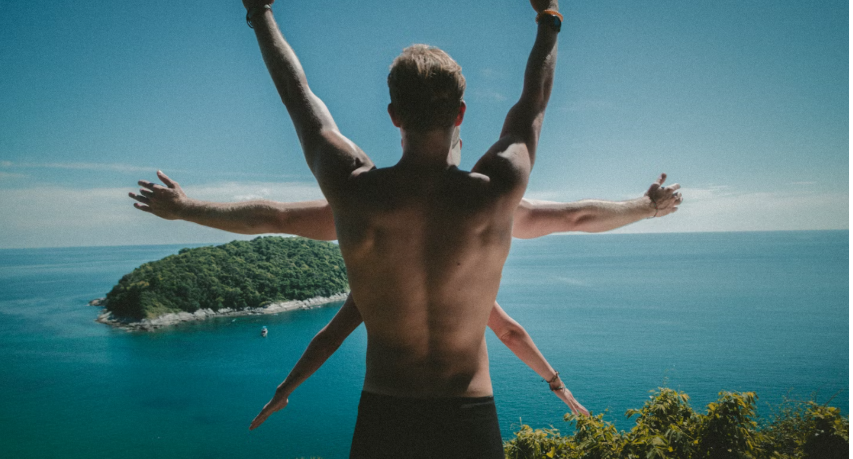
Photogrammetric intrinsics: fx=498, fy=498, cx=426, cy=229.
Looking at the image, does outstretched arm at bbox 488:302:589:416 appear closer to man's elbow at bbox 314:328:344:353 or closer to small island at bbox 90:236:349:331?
man's elbow at bbox 314:328:344:353

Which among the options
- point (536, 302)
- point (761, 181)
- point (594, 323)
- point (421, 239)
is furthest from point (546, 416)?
point (761, 181)

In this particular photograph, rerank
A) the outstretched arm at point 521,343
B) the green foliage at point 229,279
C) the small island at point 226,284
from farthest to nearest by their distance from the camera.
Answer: the green foliage at point 229,279
the small island at point 226,284
the outstretched arm at point 521,343

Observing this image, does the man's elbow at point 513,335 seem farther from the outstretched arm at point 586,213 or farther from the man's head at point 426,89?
the man's head at point 426,89

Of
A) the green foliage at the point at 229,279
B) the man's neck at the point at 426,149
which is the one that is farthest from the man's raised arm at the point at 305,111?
the green foliage at the point at 229,279

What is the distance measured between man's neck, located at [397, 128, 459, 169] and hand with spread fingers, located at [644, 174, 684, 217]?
40.2 inches

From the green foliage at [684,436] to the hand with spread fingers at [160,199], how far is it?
30.7 feet

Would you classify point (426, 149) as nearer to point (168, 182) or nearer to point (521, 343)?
point (168, 182)

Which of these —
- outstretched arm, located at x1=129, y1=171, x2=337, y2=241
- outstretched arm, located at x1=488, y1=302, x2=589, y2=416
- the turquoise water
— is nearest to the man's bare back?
outstretched arm, located at x1=129, y1=171, x2=337, y2=241

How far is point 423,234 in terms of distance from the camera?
1.21 meters

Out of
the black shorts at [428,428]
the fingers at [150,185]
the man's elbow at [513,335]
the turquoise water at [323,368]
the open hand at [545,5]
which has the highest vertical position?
the open hand at [545,5]

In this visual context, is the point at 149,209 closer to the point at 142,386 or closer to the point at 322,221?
the point at 322,221

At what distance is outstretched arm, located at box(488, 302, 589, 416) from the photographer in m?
2.03

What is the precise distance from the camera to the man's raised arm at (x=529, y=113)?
1.24m

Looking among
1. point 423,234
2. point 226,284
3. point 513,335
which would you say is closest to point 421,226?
point 423,234
